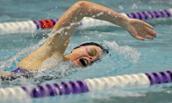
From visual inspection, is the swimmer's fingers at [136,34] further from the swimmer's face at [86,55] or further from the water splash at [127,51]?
the water splash at [127,51]

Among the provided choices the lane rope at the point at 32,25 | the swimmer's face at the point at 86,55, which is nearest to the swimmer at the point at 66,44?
the swimmer's face at the point at 86,55

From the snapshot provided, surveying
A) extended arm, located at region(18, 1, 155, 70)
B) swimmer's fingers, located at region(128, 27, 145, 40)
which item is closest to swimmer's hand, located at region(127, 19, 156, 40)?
swimmer's fingers, located at region(128, 27, 145, 40)

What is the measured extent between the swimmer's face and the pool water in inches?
3.5

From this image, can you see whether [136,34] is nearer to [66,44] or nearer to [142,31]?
[142,31]

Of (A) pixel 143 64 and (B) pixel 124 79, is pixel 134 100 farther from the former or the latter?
(A) pixel 143 64

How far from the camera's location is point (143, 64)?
435 cm

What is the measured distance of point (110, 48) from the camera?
4.54m

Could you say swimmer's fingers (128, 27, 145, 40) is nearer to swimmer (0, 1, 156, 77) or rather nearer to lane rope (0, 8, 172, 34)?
swimmer (0, 1, 156, 77)

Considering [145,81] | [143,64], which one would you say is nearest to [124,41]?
[143,64]

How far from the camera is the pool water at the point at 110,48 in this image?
11.5 feet

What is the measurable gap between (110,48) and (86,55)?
872 mm

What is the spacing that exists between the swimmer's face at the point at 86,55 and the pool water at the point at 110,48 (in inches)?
3.5

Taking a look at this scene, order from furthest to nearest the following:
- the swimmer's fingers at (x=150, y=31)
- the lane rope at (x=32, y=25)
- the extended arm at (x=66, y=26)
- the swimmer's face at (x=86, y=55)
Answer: the lane rope at (x=32, y=25) → the swimmer's face at (x=86, y=55) → the extended arm at (x=66, y=26) → the swimmer's fingers at (x=150, y=31)

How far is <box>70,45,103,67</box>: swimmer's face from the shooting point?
3693 mm
